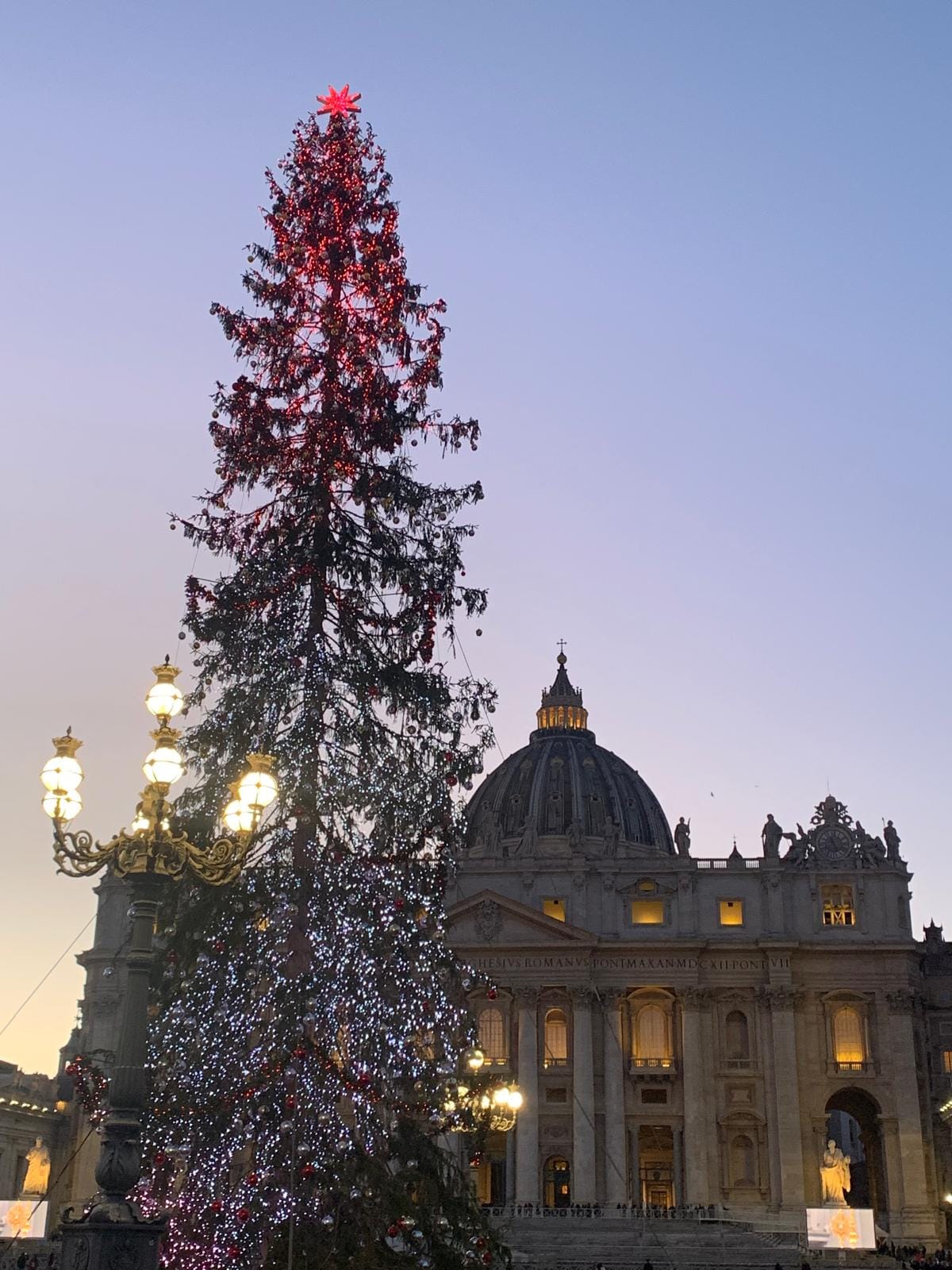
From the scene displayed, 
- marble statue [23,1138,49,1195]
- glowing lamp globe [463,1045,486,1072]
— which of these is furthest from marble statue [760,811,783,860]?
glowing lamp globe [463,1045,486,1072]

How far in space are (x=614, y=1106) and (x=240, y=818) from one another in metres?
59.4

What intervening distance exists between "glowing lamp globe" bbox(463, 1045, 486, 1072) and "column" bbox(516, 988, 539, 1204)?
48.5 m

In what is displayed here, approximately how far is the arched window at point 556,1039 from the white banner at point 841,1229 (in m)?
32.6

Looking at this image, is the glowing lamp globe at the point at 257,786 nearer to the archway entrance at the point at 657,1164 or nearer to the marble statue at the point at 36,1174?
the marble statue at the point at 36,1174

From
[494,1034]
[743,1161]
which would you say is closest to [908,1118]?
[743,1161]

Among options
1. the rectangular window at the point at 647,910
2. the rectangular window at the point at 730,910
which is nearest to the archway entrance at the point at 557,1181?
the rectangular window at the point at 647,910

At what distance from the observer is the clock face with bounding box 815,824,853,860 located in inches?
Answer: 2975

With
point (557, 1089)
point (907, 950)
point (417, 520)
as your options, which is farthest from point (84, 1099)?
point (907, 950)

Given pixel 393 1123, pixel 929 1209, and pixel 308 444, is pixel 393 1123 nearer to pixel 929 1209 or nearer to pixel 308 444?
pixel 308 444

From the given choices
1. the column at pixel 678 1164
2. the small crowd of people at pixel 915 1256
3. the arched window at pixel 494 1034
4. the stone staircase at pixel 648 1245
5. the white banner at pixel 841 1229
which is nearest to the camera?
the white banner at pixel 841 1229

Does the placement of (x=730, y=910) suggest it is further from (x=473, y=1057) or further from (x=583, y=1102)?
(x=473, y=1057)

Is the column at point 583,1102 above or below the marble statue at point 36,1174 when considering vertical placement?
above

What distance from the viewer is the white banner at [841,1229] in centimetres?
4038

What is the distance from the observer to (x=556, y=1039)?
242 feet
